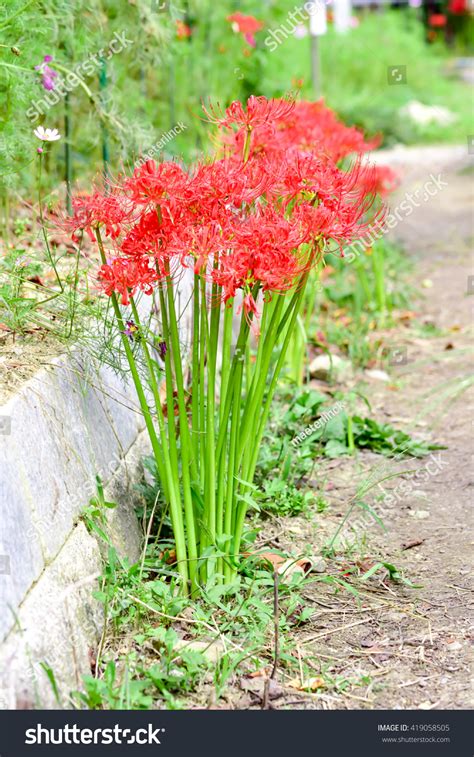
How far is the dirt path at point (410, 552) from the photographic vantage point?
234 centimetres

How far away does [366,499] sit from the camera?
3.32 metres

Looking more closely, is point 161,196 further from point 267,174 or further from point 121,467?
point 121,467

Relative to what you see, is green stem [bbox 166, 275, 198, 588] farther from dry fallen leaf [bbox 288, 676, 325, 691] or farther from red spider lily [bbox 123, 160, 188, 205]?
dry fallen leaf [bbox 288, 676, 325, 691]

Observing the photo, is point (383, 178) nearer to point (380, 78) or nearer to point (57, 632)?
point (57, 632)

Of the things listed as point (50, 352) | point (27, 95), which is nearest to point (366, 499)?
point (50, 352)

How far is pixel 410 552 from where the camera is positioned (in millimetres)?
2982

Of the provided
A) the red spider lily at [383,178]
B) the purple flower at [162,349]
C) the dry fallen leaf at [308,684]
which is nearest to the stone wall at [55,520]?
the purple flower at [162,349]

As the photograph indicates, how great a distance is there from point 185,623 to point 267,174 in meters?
1.17

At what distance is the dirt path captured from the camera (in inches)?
92.1

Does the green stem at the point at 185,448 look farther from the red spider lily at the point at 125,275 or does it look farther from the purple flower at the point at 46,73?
the purple flower at the point at 46,73

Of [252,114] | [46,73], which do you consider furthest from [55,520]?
[46,73]

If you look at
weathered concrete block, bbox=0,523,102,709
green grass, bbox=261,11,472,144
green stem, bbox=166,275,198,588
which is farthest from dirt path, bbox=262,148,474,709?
green grass, bbox=261,11,472,144

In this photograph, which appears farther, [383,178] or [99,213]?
[383,178]

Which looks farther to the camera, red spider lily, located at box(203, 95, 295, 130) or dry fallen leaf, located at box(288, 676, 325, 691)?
red spider lily, located at box(203, 95, 295, 130)
